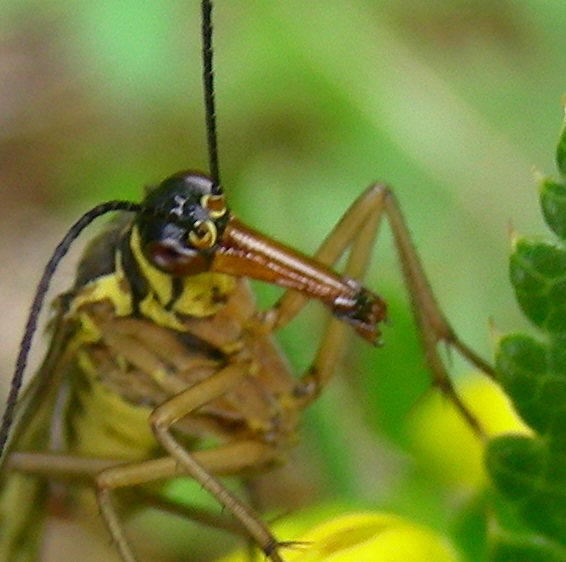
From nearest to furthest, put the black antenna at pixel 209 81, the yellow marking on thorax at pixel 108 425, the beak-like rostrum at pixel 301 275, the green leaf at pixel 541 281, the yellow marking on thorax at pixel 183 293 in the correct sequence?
the green leaf at pixel 541 281
the black antenna at pixel 209 81
the beak-like rostrum at pixel 301 275
the yellow marking on thorax at pixel 183 293
the yellow marking on thorax at pixel 108 425

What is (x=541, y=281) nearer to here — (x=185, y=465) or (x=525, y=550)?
(x=525, y=550)

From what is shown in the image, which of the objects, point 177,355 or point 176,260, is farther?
point 177,355

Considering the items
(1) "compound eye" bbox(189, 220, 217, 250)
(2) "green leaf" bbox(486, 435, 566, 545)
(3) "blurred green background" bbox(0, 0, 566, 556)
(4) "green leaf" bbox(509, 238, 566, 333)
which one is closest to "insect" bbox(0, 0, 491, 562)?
(1) "compound eye" bbox(189, 220, 217, 250)

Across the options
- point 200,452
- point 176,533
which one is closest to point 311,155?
point 176,533

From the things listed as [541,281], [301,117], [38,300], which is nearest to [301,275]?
[38,300]

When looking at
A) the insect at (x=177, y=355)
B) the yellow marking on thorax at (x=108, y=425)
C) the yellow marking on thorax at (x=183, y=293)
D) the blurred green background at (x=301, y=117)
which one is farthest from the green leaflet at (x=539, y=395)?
the blurred green background at (x=301, y=117)

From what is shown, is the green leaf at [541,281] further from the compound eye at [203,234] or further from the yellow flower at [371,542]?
the compound eye at [203,234]
